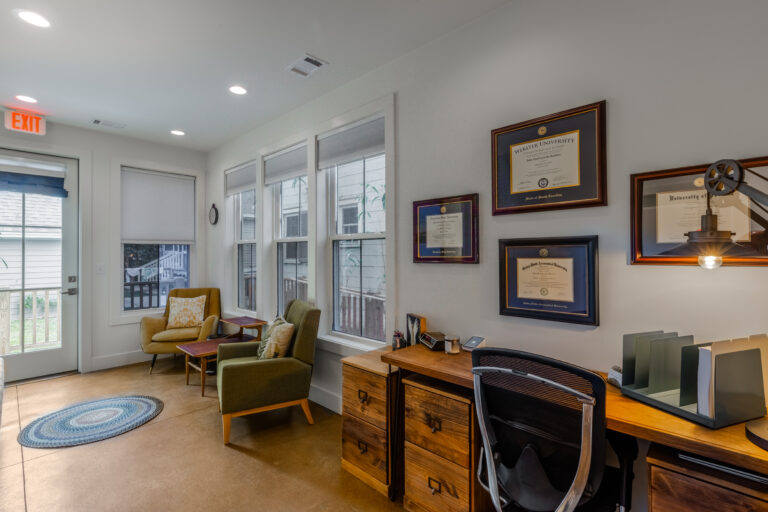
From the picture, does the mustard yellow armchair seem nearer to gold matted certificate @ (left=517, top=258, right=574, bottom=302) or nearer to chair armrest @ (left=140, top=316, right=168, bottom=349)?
chair armrest @ (left=140, top=316, right=168, bottom=349)

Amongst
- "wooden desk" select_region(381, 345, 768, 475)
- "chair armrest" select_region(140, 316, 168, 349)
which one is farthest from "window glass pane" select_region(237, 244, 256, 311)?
"wooden desk" select_region(381, 345, 768, 475)

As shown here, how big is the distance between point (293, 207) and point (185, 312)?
1924mm

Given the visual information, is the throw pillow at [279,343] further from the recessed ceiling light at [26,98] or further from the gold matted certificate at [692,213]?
the recessed ceiling light at [26,98]

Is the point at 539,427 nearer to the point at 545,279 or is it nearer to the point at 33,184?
the point at 545,279

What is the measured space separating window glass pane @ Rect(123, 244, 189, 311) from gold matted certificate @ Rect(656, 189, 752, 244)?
5109 mm

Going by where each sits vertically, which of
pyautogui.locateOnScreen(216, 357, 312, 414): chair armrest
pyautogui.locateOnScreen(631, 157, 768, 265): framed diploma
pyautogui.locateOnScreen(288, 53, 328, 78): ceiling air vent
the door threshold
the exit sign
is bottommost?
the door threshold

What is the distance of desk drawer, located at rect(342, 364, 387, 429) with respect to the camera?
2.06 metres

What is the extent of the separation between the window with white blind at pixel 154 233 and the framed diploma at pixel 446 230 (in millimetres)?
3735

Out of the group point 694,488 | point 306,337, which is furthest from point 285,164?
point 694,488

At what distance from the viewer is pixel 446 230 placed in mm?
2309

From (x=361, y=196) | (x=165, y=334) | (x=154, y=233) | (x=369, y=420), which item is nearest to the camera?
(x=369, y=420)

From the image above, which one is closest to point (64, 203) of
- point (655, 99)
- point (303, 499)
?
point (303, 499)

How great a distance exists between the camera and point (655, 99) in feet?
5.16

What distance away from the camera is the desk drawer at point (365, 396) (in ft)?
6.75
